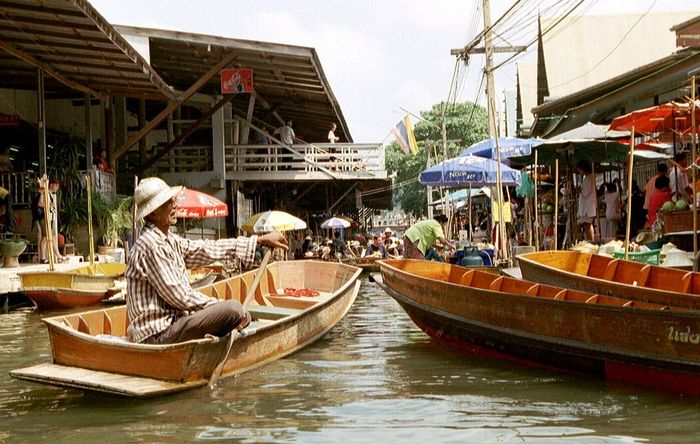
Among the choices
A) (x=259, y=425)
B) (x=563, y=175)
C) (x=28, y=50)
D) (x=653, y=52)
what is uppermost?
(x=653, y=52)

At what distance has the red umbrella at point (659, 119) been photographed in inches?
390

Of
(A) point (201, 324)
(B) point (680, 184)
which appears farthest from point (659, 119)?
(A) point (201, 324)

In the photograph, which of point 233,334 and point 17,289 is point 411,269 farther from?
point 17,289

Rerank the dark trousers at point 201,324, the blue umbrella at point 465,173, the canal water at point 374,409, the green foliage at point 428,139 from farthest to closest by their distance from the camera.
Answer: the green foliage at point 428,139
the blue umbrella at point 465,173
the dark trousers at point 201,324
the canal water at point 374,409

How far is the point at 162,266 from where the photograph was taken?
5758 mm

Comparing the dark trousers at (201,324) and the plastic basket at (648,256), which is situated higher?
the plastic basket at (648,256)

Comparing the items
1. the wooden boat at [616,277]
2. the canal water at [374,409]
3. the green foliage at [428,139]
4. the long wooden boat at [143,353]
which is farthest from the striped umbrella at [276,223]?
the green foliage at [428,139]

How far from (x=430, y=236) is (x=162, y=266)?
6.90 m

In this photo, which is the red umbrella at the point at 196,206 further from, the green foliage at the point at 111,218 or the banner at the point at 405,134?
the banner at the point at 405,134

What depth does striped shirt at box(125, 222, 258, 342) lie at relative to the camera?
18.9 feet

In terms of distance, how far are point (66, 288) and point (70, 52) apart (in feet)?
15.0

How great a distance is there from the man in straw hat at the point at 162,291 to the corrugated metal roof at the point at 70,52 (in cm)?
714

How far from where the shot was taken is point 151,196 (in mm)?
5754

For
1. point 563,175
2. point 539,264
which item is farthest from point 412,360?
point 563,175
